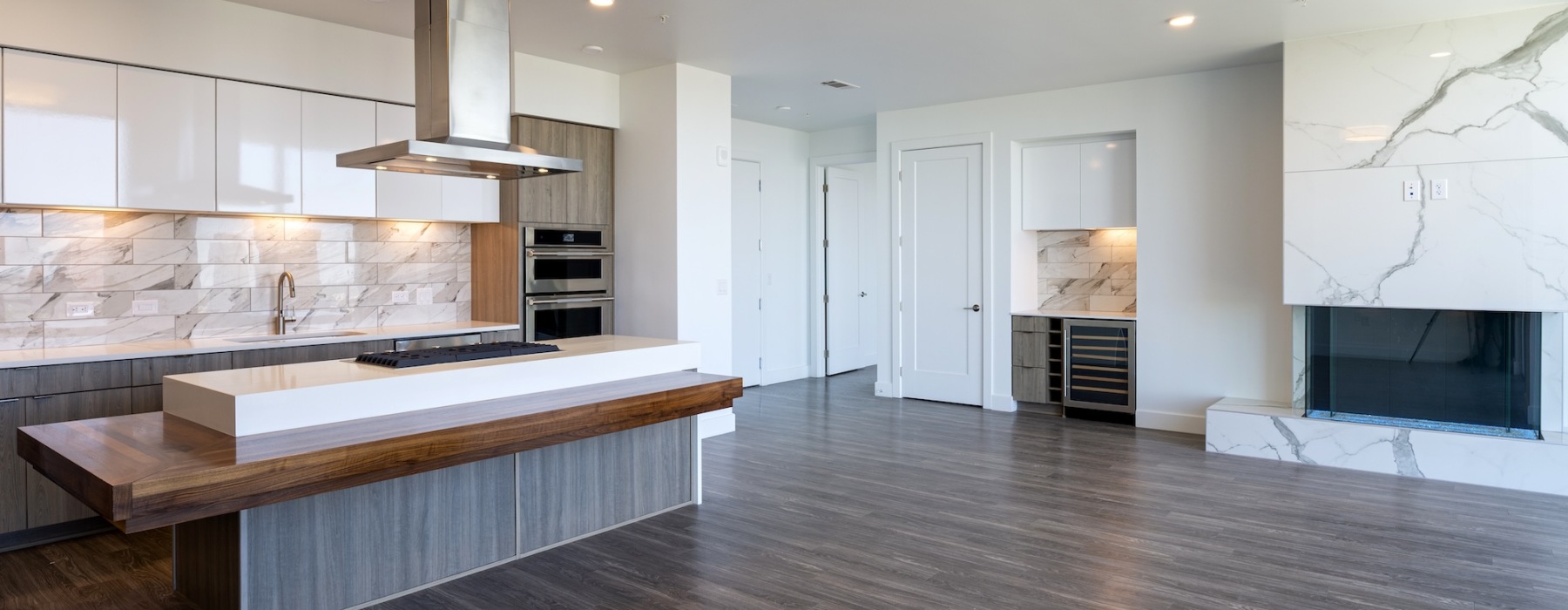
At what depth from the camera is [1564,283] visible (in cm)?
448

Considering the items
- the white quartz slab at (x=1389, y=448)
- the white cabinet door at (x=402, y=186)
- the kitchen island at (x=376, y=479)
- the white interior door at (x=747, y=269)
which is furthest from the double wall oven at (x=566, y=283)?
the white quartz slab at (x=1389, y=448)

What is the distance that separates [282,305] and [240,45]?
1.41 m

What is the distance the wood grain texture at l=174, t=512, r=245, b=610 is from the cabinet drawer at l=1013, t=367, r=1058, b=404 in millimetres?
5551

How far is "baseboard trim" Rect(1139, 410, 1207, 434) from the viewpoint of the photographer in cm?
611

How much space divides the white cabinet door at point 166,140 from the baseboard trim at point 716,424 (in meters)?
3.09

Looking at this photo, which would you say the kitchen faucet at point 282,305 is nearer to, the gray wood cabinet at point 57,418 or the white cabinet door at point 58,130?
the white cabinet door at point 58,130

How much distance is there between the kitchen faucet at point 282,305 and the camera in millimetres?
4875

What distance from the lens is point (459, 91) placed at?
3.53 meters

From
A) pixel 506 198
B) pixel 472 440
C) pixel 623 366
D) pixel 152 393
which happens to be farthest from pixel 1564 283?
pixel 152 393

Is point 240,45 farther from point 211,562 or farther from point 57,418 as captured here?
point 211,562

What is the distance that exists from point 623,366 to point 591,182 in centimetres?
250

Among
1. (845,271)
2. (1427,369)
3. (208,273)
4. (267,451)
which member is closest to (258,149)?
(208,273)

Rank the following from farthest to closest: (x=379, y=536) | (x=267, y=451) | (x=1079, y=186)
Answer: (x=1079, y=186)
(x=379, y=536)
(x=267, y=451)

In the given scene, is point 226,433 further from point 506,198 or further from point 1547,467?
point 1547,467
